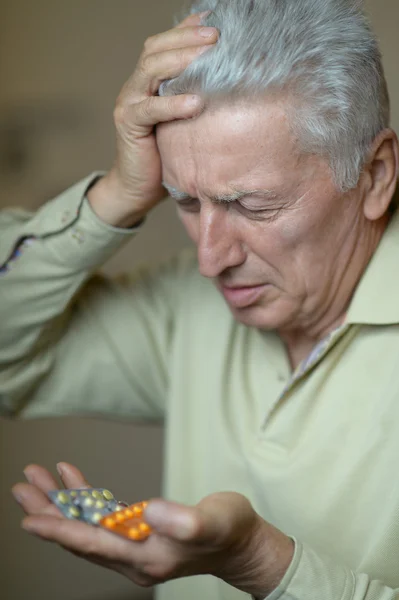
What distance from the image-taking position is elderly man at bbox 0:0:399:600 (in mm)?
1044

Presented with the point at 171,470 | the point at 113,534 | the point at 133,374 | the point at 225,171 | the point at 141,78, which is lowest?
the point at 171,470

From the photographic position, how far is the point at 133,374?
1.60m

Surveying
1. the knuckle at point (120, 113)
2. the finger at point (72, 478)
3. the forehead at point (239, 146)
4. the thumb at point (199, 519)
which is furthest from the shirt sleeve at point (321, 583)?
the knuckle at point (120, 113)

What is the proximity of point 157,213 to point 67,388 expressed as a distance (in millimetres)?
1023

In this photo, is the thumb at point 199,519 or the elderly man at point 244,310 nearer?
the thumb at point 199,519

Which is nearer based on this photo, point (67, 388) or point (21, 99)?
point (67, 388)

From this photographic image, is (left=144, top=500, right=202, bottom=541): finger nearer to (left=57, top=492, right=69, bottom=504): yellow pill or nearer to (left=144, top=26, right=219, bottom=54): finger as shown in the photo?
(left=57, top=492, right=69, bottom=504): yellow pill

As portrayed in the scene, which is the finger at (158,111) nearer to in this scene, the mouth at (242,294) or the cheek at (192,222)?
the cheek at (192,222)

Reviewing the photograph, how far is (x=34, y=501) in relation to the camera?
0.98 m

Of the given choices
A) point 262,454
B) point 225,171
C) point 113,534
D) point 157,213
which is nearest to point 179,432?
point 262,454

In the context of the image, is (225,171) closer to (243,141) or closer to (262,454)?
(243,141)

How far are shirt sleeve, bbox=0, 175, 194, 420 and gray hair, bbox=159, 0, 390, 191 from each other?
0.37 meters

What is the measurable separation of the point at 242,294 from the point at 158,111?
0.31 meters

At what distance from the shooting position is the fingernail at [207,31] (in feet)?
3.78
